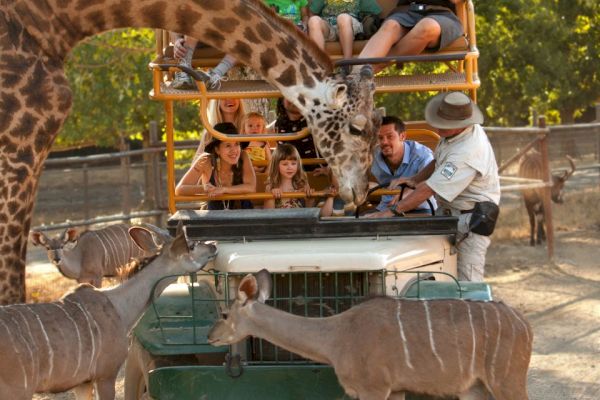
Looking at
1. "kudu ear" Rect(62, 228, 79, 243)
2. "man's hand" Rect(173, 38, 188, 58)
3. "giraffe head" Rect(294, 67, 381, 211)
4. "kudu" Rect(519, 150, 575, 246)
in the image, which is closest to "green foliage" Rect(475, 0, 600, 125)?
"kudu" Rect(519, 150, 575, 246)

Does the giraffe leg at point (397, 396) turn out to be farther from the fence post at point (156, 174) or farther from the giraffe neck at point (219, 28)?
the fence post at point (156, 174)

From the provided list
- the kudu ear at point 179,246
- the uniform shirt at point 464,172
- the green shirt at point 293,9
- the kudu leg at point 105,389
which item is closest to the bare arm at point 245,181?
the kudu ear at point 179,246

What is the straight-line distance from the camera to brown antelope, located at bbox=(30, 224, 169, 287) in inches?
486

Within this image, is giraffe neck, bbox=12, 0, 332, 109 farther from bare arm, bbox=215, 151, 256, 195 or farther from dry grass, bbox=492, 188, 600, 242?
dry grass, bbox=492, 188, 600, 242

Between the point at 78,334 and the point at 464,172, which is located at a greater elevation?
the point at 464,172

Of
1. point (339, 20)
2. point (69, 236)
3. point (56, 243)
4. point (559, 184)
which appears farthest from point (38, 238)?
point (559, 184)

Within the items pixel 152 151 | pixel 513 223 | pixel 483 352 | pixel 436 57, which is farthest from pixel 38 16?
pixel 513 223

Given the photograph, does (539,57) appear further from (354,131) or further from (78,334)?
(78,334)

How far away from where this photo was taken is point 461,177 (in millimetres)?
7691

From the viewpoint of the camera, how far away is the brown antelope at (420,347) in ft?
19.2

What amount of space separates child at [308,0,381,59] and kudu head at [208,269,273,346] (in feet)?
8.60

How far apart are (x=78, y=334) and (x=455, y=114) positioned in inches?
116

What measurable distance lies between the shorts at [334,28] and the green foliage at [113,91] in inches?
379

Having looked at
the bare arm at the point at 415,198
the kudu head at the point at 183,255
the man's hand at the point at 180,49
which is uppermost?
the man's hand at the point at 180,49
